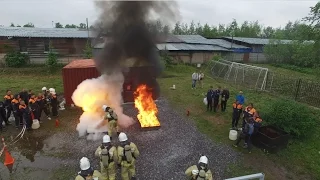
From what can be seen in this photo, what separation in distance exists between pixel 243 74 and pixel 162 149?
15285 millimetres

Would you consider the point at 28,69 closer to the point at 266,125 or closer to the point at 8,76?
the point at 8,76

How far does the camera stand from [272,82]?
67.7 ft

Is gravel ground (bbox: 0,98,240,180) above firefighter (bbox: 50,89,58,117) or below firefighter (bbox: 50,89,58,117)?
below

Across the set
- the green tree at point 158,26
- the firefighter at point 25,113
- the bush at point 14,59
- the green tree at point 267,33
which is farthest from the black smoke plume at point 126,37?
the green tree at point 267,33

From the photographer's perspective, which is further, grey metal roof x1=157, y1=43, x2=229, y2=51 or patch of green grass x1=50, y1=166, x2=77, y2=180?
grey metal roof x1=157, y1=43, x2=229, y2=51

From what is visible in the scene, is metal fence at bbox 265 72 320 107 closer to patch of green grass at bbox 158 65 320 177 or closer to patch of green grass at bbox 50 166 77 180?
patch of green grass at bbox 158 65 320 177

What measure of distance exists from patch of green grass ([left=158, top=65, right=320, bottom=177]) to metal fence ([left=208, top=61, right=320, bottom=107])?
0.83 m

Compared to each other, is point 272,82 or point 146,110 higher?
point 272,82

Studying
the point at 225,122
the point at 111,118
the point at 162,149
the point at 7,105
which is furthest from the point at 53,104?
the point at 225,122

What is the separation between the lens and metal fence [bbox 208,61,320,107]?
17.4m

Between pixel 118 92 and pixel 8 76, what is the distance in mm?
17453

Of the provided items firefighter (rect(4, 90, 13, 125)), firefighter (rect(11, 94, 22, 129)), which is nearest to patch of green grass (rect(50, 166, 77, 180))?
firefighter (rect(11, 94, 22, 129))

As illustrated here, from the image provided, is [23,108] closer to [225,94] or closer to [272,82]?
[225,94]

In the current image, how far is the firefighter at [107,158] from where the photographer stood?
24.3 feet
